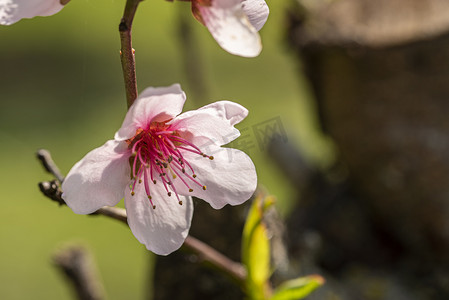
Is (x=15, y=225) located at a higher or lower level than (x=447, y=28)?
lower

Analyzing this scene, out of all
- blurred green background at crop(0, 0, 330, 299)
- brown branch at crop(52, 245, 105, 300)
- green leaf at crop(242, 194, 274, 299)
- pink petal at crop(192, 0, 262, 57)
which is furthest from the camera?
blurred green background at crop(0, 0, 330, 299)

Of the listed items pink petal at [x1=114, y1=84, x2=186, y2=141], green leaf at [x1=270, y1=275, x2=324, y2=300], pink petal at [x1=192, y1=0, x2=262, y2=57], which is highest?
pink petal at [x1=192, y1=0, x2=262, y2=57]

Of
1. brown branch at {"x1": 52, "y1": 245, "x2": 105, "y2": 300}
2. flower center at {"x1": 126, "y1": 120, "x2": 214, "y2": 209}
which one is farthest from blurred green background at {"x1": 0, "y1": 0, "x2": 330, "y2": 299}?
flower center at {"x1": 126, "y1": 120, "x2": 214, "y2": 209}

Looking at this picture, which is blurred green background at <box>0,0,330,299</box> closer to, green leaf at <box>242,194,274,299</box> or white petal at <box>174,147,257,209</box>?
green leaf at <box>242,194,274,299</box>

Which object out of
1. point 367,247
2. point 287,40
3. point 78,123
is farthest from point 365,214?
point 78,123

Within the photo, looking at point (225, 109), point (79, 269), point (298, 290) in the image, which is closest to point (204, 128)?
point (225, 109)

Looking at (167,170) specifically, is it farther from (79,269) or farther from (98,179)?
(79,269)

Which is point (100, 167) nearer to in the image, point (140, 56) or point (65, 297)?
point (65, 297)
